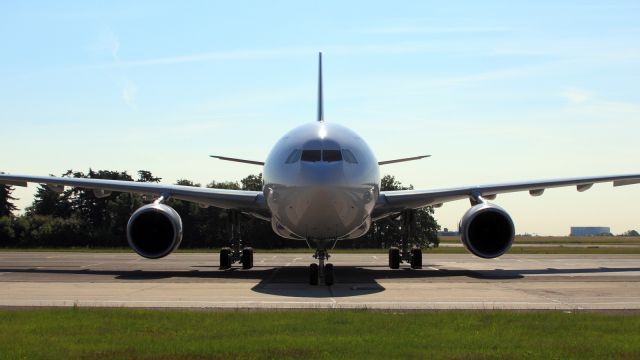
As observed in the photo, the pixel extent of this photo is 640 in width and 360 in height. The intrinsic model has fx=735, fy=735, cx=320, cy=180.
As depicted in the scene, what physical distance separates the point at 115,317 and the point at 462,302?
225 inches

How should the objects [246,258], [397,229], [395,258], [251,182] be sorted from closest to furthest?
1. [246,258]
2. [395,258]
3. [397,229]
4. [251,182]

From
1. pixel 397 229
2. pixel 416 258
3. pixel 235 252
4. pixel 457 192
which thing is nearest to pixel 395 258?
pixel 416 258

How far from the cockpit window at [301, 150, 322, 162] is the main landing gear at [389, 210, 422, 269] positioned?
7.75m

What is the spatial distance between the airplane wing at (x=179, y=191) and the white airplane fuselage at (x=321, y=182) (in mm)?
3028

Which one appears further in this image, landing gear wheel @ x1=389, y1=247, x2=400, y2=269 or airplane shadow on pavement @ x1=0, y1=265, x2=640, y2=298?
landing gear wheel @ x1=389, y1=247, x2=400, y2=269

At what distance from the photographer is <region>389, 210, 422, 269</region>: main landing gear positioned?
22484 millimetres

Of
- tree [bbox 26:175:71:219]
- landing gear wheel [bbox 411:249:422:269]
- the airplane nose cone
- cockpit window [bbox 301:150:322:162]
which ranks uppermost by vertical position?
tree [bbox 26:175:71:219]

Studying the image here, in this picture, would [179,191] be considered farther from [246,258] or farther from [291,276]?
[291,276]

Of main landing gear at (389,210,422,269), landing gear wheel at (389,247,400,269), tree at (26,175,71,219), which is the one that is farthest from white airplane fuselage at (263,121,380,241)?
tree at (26,175,71,219)

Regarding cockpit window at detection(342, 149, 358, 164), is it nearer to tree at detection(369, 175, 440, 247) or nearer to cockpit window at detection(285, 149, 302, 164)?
cockpit window at detection(285, 149, 302, 164)

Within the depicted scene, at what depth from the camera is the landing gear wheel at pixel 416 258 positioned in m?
22.4

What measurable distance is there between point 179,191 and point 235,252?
11.5 feet

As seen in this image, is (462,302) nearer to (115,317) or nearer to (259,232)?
(115,317)

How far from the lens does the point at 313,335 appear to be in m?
8.38
